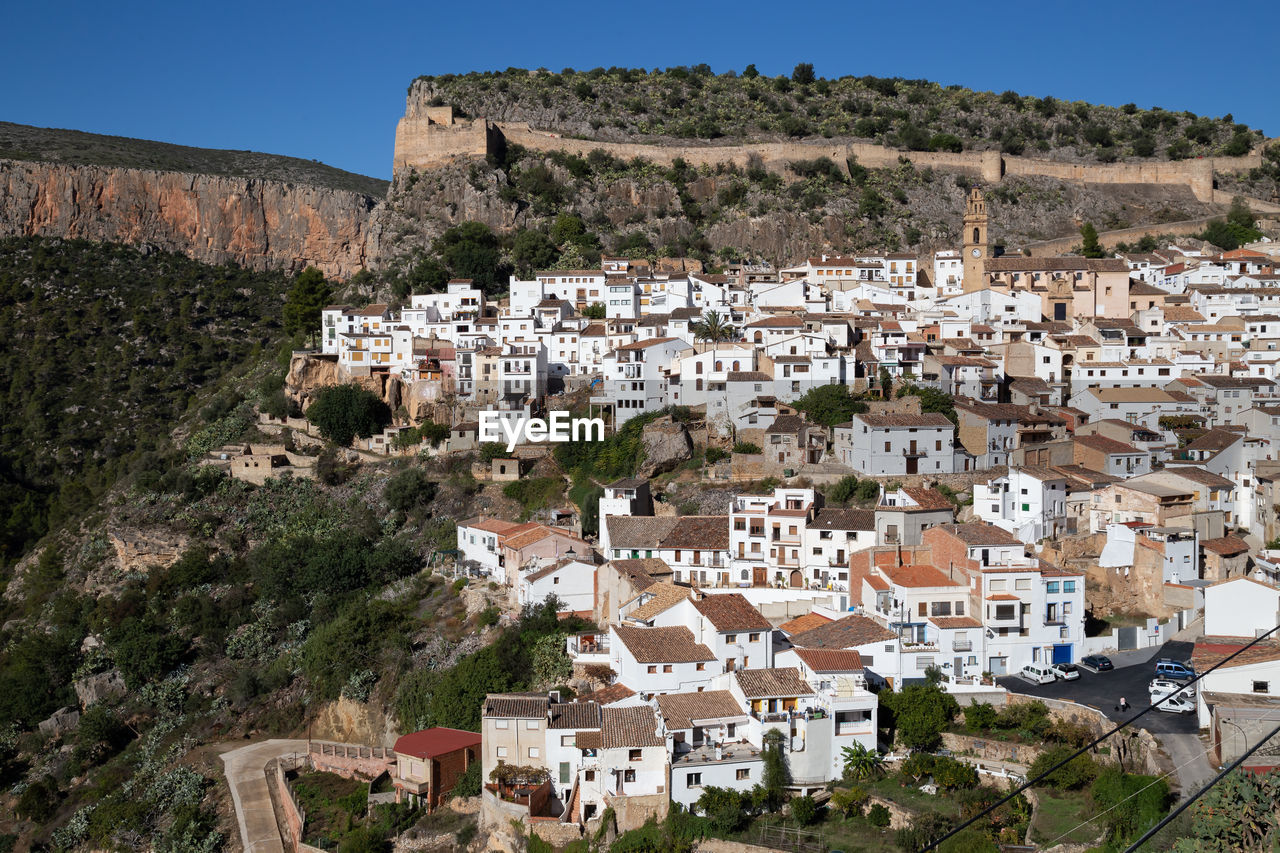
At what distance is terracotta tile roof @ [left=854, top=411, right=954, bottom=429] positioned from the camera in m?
33.4

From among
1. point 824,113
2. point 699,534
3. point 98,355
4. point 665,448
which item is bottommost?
point 699,534

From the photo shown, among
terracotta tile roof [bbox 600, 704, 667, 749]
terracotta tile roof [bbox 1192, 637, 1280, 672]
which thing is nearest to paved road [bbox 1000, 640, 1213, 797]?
terracotta tile roof [bbox 1192, 637, 1280, 672]

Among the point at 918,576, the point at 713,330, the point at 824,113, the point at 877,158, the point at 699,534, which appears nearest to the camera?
the point at 918,576

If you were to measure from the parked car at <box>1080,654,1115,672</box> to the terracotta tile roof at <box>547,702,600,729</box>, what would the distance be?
10.4m

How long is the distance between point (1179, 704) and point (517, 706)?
1274 centimetres

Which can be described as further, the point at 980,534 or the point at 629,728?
the point at 980,534

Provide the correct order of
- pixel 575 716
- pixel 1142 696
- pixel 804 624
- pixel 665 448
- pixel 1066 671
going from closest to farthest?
pixel 1142 696
pixel 575 716
pixel 1066 671
pixel 804 624
pixel 665 448

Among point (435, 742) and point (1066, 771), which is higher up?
point (1066, 771)

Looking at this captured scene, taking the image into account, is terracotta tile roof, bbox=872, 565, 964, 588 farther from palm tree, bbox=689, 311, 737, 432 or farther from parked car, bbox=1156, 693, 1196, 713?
palm tree, bbox=689, 311, 737, 432

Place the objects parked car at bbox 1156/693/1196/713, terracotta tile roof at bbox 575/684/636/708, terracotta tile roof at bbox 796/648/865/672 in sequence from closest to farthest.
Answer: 1. parked car at bbox 1156/693/1196/713
2. terracotta tile roof at bbox 796/648/865/672
3. terracotta tile roof at bbox 575/684/636/708

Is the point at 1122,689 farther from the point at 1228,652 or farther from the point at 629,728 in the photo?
the point at 629,728

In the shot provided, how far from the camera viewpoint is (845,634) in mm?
24766

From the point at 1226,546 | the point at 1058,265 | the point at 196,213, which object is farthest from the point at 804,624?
the point at 196,213

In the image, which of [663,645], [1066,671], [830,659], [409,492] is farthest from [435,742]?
[409,492]
